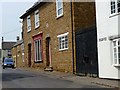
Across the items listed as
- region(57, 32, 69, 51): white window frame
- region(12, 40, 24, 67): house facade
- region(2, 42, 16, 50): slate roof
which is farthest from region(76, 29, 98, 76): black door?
region(2, 42, 16, 50): slate roof

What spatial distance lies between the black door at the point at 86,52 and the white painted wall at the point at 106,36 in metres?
0.74

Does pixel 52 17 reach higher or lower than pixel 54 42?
higher

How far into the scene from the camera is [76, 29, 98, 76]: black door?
2111 cm

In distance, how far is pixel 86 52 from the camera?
22.3 meters

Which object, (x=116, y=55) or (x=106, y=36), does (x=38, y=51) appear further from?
(x=116, y=55)

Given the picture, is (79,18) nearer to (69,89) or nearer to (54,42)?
(54,42)

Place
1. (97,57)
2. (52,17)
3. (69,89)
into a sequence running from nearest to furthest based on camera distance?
(69,89) < (97,57) < (52,17)

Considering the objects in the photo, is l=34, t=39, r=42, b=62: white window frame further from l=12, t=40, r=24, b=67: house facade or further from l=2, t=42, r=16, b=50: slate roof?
l=2, t=42, r=16, b=50: slate roof

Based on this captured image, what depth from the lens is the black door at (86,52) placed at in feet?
69.3

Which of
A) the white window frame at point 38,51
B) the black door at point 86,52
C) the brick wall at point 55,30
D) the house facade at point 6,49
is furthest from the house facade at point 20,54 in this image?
the house facade at point 6,49

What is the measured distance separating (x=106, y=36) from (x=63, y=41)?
8040 mm

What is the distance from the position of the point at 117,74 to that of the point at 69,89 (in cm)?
462

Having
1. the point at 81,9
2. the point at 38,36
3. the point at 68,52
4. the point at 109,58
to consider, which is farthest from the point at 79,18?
the point at 38,36

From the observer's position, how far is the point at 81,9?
1014 inches
